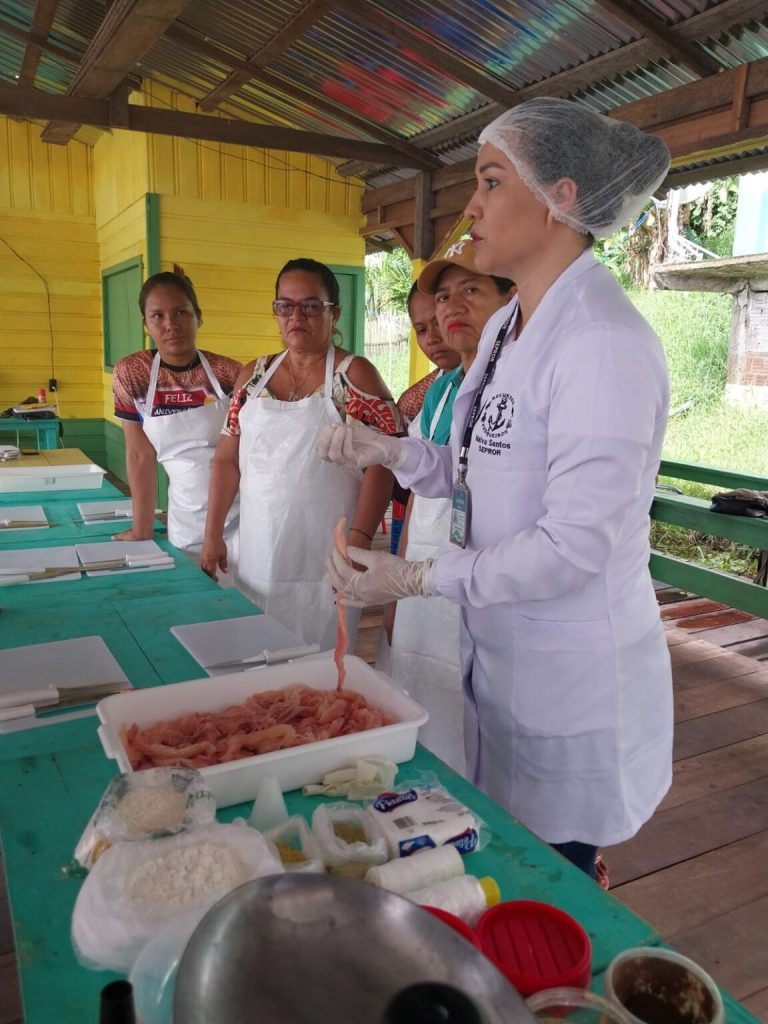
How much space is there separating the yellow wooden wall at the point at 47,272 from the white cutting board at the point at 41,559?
21.8 feet

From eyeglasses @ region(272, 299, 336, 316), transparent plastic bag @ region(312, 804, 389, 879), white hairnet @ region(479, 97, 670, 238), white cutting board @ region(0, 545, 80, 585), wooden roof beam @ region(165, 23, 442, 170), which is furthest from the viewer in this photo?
wooden roof beam @ region(165, 23, 442, 170)

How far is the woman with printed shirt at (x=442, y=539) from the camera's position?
80.7 inches

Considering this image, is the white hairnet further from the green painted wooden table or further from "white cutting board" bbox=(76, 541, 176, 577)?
"white cutting board" bbox=(76, 541, 176, 577)

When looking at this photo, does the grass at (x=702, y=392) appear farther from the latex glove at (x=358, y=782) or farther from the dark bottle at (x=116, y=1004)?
the dark bottle at (x=116, y=1004)

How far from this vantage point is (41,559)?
2371 millimetres

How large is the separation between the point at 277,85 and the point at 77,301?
4.26m

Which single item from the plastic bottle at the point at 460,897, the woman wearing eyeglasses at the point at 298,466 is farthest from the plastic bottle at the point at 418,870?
the woman wearing eyeglasses at the point at 298,466

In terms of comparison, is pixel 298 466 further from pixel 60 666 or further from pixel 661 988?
pixel 661 988

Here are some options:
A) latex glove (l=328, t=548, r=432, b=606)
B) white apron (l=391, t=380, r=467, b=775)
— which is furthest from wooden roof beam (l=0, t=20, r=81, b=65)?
latex glove (l=328, t=548, r=432, b=606)

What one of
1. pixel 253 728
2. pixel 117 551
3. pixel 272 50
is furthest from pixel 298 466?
pixel 272 50

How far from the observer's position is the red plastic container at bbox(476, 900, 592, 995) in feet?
2.37

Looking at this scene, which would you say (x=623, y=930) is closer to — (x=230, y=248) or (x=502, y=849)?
(x=502, y=849)

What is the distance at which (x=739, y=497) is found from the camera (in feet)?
12.4

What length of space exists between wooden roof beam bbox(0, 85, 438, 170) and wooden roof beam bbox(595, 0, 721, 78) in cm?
271
